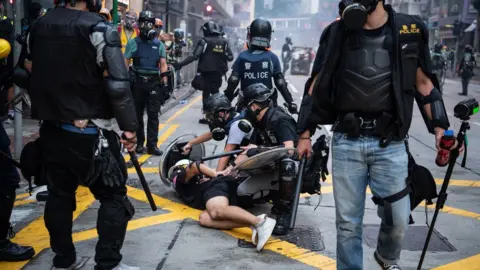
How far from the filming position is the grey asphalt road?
4359mm

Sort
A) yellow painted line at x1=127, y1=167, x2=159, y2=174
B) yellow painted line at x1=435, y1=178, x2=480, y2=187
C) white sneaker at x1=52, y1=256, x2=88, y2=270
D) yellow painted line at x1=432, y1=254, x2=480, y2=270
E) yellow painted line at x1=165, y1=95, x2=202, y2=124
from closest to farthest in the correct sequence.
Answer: white sneaker at x1=52, y1=256, x2=88, y2=270, yellow painted line at x1=432, y1=254, x2=480, y2=270, yellow painted line at x1=435, y1=178, x2=480, y2=187, yellow painted line at x1=127, y1=167, x2=159, y2=174, yellow painted line at x1=165, y1=95, x2=202, y2=124

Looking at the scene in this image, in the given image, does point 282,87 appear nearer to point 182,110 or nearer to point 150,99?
point 150,99

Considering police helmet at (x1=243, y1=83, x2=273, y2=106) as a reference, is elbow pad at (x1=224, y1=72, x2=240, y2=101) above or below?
below

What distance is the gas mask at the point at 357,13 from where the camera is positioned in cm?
320

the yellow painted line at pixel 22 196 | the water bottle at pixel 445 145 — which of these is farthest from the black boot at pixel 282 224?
the yellow painted line at pixel 22 196

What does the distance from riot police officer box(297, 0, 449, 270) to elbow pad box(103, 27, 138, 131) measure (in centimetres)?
107

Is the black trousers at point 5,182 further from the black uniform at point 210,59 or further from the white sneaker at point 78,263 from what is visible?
the black uniform at point 210,59

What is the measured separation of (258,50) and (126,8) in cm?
1098

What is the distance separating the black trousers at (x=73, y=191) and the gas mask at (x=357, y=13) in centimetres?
163

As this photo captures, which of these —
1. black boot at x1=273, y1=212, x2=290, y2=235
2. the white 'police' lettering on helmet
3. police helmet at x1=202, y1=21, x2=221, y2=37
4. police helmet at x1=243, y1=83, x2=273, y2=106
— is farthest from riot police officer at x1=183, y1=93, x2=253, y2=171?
police helmet at x1=202, y1=21, x2=221, y2=37

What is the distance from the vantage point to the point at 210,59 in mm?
11531

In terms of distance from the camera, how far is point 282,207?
16.5 feet

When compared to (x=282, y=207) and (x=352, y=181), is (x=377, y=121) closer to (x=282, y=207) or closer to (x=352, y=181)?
(x=352, y=181)

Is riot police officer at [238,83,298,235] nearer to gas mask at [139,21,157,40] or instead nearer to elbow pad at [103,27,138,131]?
elbow pad at [103,27,138,131]
